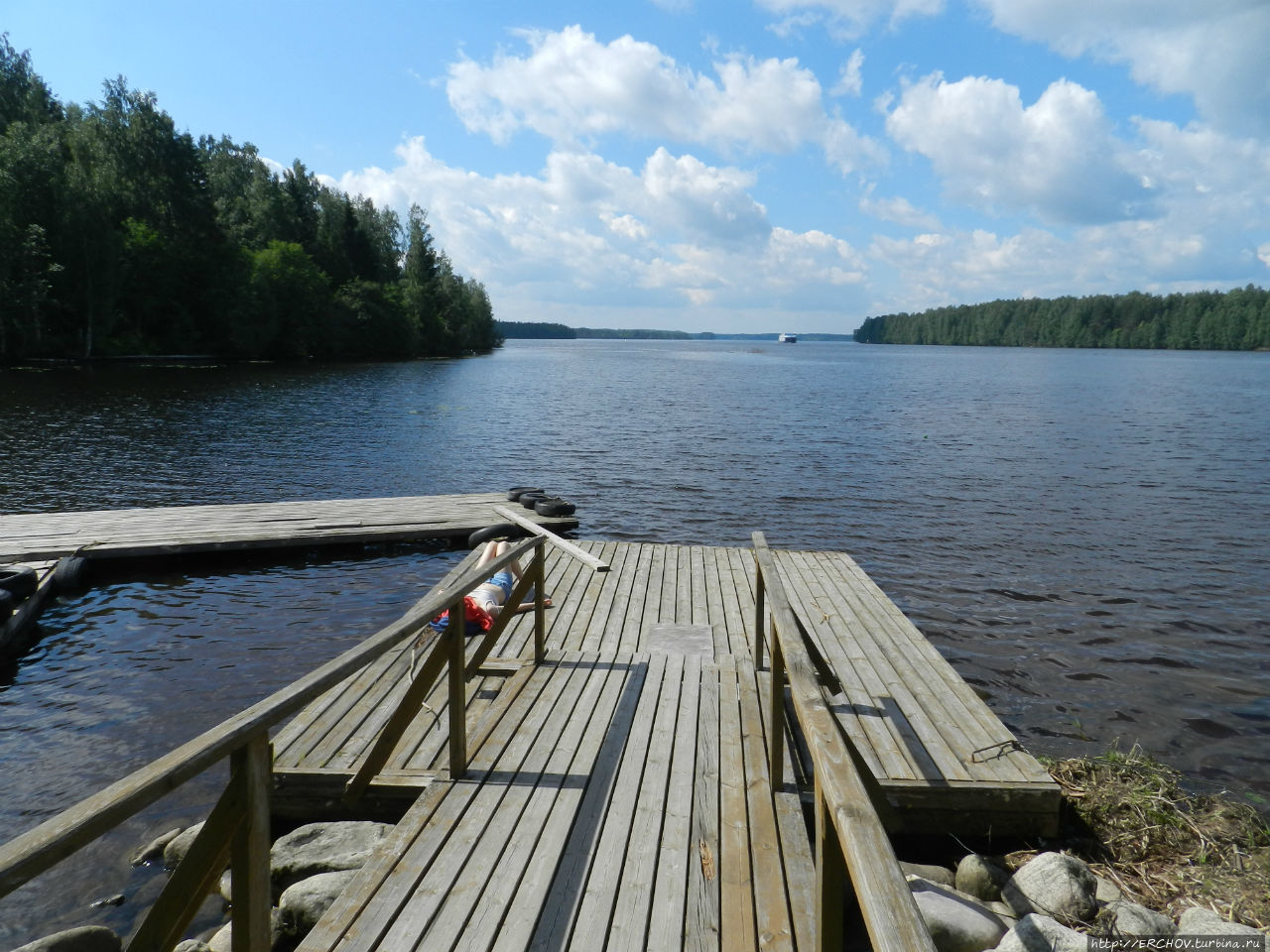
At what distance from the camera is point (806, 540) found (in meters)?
16.2

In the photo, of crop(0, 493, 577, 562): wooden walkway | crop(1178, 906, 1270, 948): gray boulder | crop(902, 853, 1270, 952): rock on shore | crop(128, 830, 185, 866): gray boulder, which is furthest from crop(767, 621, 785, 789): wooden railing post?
crop(0, 493, 577, 562): wooden walkway

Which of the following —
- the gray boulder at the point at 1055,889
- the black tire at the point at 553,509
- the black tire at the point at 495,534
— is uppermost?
the gray boulder at the point at 1055,889

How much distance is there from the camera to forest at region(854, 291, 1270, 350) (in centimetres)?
13550

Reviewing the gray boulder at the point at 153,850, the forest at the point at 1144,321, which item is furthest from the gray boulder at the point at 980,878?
Answer: the forest at the point at 1144,321

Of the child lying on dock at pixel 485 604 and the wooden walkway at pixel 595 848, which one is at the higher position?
the wooden walkway at pixel 595 848

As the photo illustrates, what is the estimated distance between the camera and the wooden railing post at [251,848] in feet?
8.39

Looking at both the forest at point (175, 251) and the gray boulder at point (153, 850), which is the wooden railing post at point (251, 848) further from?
the forest at point (175, 251)

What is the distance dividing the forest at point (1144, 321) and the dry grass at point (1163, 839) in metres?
162

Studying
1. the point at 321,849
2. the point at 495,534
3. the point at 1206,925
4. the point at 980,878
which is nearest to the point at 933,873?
the point at 980,878

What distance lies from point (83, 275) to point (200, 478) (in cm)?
4057

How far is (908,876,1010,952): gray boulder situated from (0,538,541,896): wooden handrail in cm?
344

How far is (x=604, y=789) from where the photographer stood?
4398mm

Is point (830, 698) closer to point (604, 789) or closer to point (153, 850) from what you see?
point (604, 789)

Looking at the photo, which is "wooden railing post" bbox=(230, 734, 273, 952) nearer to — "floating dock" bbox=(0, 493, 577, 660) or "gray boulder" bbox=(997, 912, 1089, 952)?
"gray boulder" bbox=(997, 912, 1089, 952)
